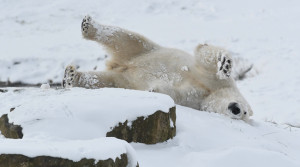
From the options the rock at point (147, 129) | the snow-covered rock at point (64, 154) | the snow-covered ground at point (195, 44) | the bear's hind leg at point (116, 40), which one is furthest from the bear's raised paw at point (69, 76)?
the snow-covered rock at point (64, 154)

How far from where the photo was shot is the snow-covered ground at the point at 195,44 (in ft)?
10.2

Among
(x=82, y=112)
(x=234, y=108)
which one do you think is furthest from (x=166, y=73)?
(x=82, y=112)

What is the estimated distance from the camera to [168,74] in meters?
5.03

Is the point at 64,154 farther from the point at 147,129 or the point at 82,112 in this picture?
the point at 147,129

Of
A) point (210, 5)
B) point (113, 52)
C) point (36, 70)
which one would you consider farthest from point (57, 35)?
point (113, 52)

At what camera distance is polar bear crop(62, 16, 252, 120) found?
4.53m

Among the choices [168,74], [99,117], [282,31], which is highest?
[282,31]

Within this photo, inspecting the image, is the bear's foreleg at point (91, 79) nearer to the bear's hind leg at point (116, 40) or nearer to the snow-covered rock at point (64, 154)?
the bear's hind leg at point (116, 40)

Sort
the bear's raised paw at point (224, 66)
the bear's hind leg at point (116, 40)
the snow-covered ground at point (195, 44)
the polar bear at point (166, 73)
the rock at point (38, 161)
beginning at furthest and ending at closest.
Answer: the bear's hind leg at point (116, 40) < the polar bear at point (166, 73) < the bear's raised paw at point (224, 66) < the snow-covered ground at point (195, 44) < the rock at point (38, 161)

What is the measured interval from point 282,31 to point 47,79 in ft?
21.0

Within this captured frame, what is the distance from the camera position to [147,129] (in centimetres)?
298

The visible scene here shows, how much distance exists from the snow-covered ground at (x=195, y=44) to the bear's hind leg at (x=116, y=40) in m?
1.54

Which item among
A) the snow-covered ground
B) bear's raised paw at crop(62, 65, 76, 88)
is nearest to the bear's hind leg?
bear's raised paw at crop(62, 65, 76, 88)

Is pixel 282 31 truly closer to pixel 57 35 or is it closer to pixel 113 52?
pixel 57 35
